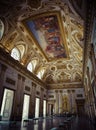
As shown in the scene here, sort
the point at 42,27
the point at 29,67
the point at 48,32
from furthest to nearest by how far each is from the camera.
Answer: the point at 29,67 → the point at 48,32 → the point at 42,27

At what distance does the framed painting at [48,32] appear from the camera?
9.83 meters

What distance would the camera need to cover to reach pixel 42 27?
10898 mm

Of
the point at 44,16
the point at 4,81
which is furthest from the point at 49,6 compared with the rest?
the point at 4,81

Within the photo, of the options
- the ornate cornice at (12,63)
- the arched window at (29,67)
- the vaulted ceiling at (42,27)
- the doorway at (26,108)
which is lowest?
the doorway at (26,108)

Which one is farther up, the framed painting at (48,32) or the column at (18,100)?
the framed painting at (48,32)

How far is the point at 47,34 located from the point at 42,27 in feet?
4.08

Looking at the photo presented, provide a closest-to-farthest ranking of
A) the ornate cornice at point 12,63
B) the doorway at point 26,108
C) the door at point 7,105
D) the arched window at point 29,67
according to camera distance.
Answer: the ornate cornice at point 12,63, the door at point 7,105, the doorway at point 26,108, the arched window at point 29,67

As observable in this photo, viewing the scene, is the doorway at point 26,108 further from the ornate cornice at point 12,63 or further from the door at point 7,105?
the door at point 7,105

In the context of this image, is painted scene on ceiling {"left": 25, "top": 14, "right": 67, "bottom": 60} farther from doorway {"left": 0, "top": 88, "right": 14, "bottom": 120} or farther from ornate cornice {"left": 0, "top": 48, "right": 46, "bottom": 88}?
doorway {"left": 0, "top": 88, "right": 14, "bottom": 120}

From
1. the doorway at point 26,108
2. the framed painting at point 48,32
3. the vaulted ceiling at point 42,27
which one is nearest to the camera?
the vaulted ceiling at point 42,27

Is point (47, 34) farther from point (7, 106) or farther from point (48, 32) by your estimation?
point (7, 106)

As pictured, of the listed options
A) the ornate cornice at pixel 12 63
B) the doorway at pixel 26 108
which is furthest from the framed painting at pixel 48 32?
the doorway at pixel 26 108

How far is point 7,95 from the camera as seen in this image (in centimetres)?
1208

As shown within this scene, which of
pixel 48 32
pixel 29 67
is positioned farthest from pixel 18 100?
pixel 48 32
